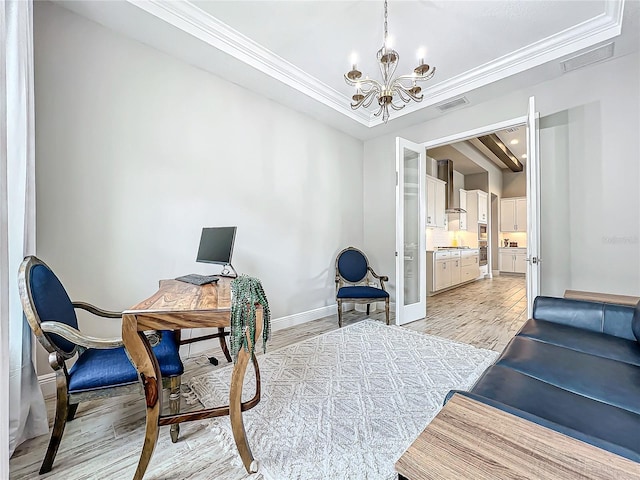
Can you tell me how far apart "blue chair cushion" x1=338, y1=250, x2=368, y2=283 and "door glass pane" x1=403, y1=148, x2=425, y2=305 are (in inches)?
25.8

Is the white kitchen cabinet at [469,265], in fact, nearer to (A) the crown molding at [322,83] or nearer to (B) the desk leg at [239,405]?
(A) the crown molding at [322,83]

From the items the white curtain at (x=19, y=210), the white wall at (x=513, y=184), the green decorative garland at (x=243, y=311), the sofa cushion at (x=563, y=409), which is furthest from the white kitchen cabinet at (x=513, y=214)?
the white curtain at (x=19, y=210)

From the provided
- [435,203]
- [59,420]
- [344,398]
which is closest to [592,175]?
[344,398]

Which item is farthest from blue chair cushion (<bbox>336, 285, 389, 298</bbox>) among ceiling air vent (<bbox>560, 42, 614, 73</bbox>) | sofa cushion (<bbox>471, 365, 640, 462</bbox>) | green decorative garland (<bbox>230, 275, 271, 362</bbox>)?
ceiling air vent (<bbox>560, 42, 614, 73</bbox>)

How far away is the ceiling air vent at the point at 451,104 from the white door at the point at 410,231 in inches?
21.5

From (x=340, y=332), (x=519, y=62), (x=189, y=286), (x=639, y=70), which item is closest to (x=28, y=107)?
(x=189, y=286)

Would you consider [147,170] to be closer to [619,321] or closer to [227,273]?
[227,273]

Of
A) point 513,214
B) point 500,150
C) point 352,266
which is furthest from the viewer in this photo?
point 513,214

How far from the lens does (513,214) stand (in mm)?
8453

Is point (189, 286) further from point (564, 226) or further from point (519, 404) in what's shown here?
point (564, 226)

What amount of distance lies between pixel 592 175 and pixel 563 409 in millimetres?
2750

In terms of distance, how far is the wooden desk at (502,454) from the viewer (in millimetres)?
642

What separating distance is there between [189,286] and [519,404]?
194 cm

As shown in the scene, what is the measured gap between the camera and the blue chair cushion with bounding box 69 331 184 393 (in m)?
1.33
